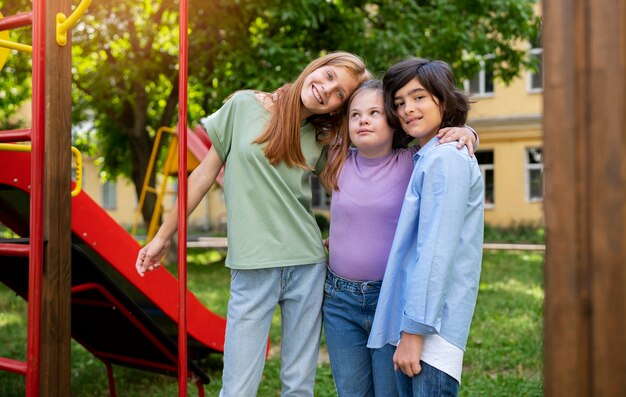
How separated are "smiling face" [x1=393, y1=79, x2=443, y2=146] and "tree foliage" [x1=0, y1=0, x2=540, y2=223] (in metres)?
6.13

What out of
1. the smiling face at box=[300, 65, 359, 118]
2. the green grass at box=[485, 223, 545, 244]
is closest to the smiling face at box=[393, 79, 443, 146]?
the smiling face at box=[300, 65, 359, 118]

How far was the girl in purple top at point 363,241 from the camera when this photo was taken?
2088mm

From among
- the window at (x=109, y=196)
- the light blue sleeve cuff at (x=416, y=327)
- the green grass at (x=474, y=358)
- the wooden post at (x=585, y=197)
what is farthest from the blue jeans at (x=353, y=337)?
the window at (x=109, y=196)

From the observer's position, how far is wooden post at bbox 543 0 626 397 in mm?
1062

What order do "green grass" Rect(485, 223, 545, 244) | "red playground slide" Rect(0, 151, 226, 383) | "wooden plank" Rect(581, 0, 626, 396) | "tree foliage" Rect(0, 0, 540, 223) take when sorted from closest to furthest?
1. "wooden plank" Rect(581, 0, 626, 396)
2. "red playground slide" Rect(0, 151, 226, 383)
3. "tree foliage" Rect(0, 0, 540, 223)
4. "green grass" Rect(485, 223, 545, 244)

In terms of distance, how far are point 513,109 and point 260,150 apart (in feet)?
55.6

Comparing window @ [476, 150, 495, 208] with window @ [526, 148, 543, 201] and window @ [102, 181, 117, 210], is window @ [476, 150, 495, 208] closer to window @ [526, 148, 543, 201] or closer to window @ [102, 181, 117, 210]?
window @ [526, 148, 543, 201]

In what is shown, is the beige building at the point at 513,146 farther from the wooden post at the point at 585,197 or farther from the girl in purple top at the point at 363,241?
the wooden post at the point at 585,197

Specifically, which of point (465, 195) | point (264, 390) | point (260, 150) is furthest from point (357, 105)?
point (264, 390)

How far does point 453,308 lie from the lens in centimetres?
182

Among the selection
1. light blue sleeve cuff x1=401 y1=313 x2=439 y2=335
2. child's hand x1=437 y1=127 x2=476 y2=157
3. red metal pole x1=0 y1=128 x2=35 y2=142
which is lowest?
light blue sleeve cuff x1=401 y1=313 x2=439 y2=335

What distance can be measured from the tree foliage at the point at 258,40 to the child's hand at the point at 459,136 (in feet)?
20.4

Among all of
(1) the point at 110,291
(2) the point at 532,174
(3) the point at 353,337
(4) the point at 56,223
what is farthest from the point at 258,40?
(2) the point at 532,174

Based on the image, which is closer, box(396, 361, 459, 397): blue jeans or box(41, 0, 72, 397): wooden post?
box(396, 361, 459, 397): blue jeans
